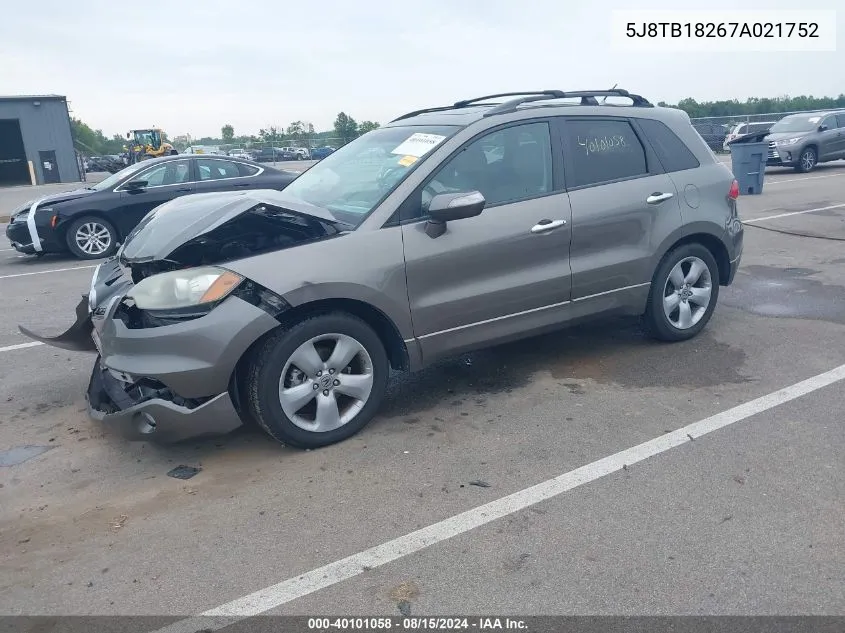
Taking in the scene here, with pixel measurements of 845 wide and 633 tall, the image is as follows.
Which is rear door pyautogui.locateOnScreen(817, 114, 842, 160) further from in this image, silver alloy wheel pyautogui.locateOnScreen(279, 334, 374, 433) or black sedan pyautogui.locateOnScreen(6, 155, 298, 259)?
silver alloy wheel pyautogui.locateOnScreen(279, 334, 374, 433)

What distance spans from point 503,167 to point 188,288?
2.11 m

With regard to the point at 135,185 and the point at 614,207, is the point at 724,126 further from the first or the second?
the point at 614,207

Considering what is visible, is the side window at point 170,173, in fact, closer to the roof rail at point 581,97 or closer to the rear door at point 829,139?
the roof rail at point 581,97

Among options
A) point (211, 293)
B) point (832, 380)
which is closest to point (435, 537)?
point (211, 293)

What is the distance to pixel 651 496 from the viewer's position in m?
3.46

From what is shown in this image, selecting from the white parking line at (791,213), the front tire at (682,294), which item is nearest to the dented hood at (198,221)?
the front tire at (682,294)

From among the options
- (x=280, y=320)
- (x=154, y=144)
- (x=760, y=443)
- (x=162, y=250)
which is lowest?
(x=760, y=443)

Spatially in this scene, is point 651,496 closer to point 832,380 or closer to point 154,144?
point 832,380

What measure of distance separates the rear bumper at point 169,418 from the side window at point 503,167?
1634 mm

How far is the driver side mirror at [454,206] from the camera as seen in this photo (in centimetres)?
412

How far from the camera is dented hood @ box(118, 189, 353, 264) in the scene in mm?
3869

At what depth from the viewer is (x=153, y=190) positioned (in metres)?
11.4

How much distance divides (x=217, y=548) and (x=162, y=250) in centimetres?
159

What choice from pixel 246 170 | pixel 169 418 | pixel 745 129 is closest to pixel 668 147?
pixel 169 418
